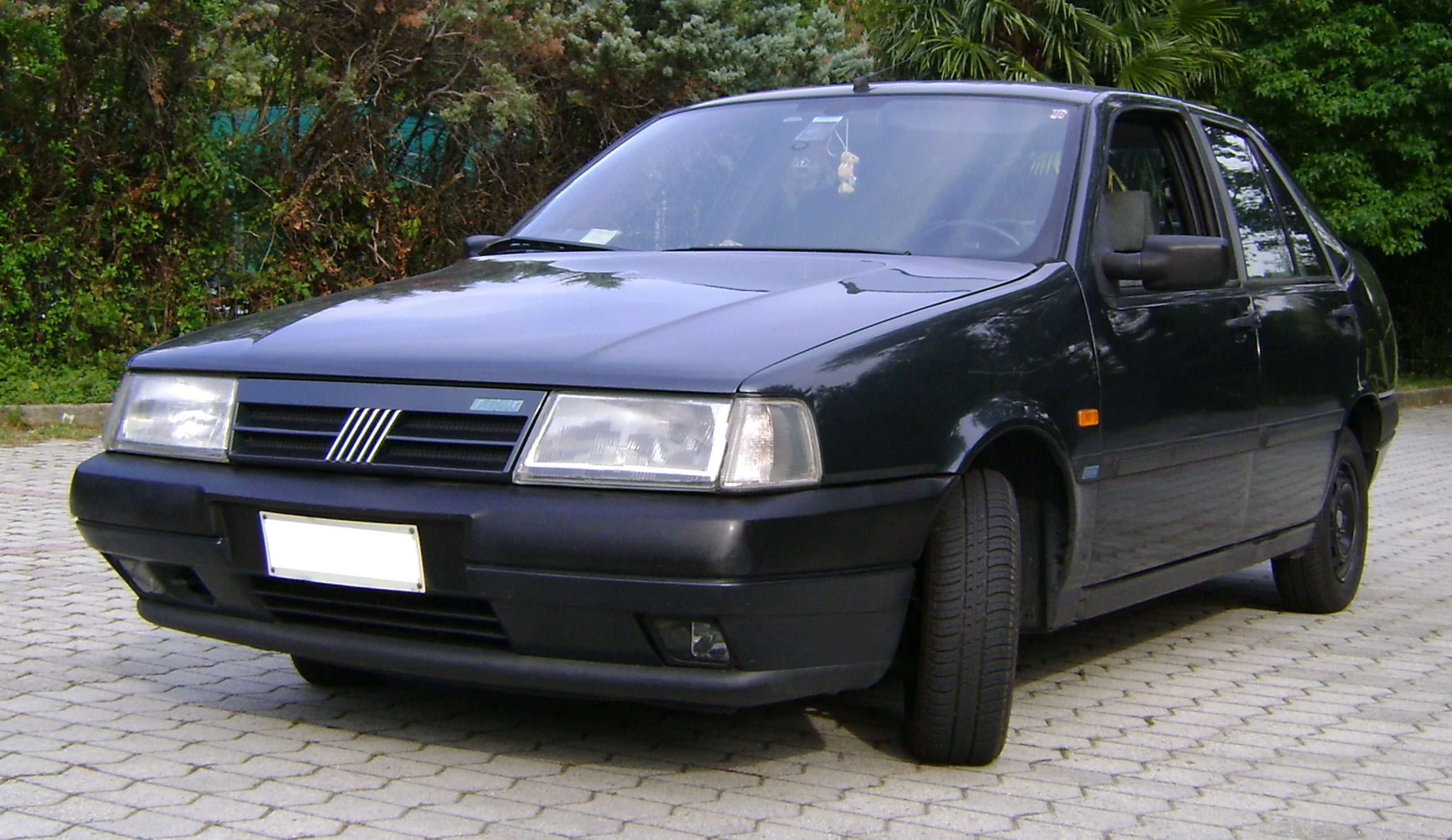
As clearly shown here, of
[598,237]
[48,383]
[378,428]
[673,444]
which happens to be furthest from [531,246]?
[48,383]

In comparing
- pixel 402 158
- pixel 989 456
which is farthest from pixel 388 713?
pixel 402 158

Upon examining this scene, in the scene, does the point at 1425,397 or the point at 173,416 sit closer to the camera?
the point at 173,416

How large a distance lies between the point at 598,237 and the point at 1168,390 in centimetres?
159

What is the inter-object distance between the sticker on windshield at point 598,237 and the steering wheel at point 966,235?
2.86 ft

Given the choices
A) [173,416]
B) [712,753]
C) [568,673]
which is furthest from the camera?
[712,753]

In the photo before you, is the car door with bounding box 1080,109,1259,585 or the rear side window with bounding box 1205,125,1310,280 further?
the rear side window with bounding box 1205,125,1310,280

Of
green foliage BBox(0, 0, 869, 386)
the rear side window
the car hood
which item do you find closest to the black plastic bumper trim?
the car hood

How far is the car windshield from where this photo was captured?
4301 mm

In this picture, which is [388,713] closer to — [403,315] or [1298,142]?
[403,315]

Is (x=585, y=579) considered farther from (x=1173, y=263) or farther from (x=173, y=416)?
(x=1173, y=263)

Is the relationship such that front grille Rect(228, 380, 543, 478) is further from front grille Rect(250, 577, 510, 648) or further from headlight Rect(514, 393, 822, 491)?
front grille Rect(250, 577, 510, 648)

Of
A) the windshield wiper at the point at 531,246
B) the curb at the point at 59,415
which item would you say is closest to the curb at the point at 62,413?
the curb at the point at 59,415

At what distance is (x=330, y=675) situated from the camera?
444cm

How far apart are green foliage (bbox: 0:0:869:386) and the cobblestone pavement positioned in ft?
25.2
